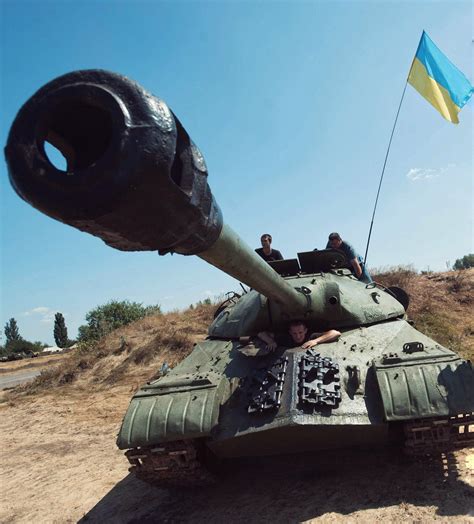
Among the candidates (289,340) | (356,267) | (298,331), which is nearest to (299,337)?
(298,331)

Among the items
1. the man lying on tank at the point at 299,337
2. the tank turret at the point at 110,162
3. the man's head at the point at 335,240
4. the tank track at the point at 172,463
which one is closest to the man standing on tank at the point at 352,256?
the man's head at the point at 335,240

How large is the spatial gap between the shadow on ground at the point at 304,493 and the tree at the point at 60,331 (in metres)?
57.8

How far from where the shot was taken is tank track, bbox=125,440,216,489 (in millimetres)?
A: 4430

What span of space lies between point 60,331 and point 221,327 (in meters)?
59.6

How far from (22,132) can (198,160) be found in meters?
0.72

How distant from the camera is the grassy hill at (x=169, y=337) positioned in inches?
508

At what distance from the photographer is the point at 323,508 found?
4.25 metres

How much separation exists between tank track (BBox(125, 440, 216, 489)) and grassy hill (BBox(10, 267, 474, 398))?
7842 millimetres

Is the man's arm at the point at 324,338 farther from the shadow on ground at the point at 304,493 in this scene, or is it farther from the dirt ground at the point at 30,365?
the dirt ground at the point at 30,365

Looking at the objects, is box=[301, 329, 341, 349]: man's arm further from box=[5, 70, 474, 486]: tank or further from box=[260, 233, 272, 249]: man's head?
box=[260, 233, 272, 249]: man's head

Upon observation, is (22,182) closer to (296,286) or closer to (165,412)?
(165,412)

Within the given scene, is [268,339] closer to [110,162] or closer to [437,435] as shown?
[437,435]

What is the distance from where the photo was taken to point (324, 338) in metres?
5.23

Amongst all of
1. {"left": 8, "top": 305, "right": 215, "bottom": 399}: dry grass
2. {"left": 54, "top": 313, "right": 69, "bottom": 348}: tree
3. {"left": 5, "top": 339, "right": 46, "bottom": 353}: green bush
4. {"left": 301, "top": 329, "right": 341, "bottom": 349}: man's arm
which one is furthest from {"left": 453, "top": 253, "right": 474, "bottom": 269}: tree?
{"left": 54, "top": 313, "right": 69, "bottom": 348}: tree
